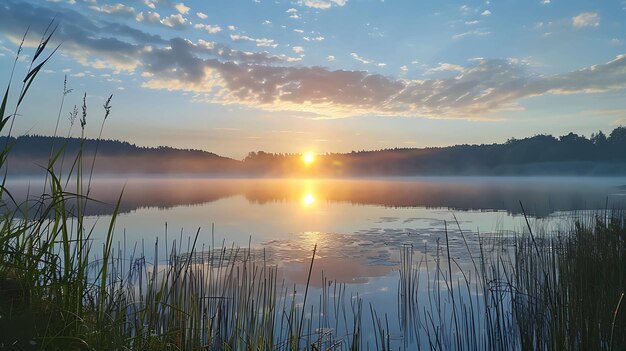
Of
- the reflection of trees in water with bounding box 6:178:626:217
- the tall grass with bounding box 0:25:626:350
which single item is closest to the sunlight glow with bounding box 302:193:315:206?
the reflection of trees in water with bounding box 6:178:626:217

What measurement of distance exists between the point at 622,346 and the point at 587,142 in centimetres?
10928

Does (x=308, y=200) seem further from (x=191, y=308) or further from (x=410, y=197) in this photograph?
(x=191, y=308)

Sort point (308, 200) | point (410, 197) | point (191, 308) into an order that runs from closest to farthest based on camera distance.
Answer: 1. point (191, 308)
2. point (308, 200)
3. point (410, 197)

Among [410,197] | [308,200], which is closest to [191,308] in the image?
[308,200]

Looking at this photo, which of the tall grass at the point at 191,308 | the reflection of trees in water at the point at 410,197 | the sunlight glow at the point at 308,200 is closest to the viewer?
the tall grass at the point at 191,308

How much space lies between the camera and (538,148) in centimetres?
10094

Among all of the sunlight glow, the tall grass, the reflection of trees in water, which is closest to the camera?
the tall grass

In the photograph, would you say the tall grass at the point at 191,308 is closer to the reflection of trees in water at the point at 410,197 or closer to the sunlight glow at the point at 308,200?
the reflection of trees in water at the point at 410,197

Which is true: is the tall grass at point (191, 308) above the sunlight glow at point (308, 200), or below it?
above

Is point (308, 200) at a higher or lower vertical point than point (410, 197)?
lower

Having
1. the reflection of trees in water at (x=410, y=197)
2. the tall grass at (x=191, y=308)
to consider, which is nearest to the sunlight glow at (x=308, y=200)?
the reflection of trees in water at (x=410, y=197)

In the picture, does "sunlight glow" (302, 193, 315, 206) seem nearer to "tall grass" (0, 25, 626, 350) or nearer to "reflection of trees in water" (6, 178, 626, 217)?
"reflection of trees in water" (6, 178, 626, 217)

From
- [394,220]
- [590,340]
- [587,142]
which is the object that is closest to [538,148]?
[587,142]

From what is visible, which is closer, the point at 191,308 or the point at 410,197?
the point at 191,308
